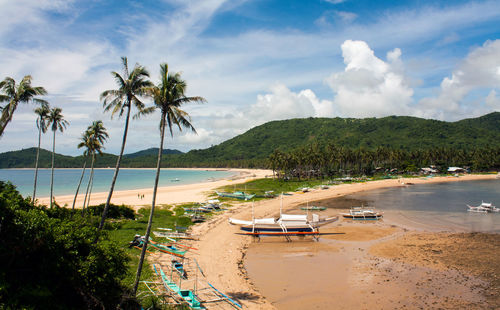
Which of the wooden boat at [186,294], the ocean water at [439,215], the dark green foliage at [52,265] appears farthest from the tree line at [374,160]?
the dark green foliage at [52,265]

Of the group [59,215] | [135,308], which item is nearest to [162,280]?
[135,308]

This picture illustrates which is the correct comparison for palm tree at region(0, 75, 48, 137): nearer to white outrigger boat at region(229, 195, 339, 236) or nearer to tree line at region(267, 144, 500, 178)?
white outrigger boat at region(229, 195, 339, 236)

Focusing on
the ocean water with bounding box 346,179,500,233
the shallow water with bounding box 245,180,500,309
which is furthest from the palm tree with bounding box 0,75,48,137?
the ocean water with bounding box 346,179,500,233

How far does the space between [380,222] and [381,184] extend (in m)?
60.0

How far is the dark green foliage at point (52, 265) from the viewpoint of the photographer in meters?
8.77

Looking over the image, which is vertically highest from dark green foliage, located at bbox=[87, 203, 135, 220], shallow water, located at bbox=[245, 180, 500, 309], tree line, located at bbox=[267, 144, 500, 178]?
tree line, located at bbox=[267, 144, 500, 178]

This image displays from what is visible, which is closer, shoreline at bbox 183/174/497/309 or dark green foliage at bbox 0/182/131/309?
dark green foliage at bbox 0/182/131/309

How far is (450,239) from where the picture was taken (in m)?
29.5

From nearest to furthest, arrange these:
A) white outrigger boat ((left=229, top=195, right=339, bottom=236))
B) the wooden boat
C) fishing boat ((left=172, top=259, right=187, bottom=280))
Result: the wooden boat
fishing boat ((left=172, top=259, right=187, bottom=280))
white outrigger boat ((left=229, top=195, right=339, bottom=236))

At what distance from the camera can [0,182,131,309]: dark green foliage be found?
28.8 ft

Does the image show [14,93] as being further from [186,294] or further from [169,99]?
[186,294]

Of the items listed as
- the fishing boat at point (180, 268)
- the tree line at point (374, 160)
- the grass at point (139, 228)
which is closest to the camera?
the fishing boat at point (180, 268)

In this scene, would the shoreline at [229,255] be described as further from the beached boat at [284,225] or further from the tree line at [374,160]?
the tree line at [374,160]

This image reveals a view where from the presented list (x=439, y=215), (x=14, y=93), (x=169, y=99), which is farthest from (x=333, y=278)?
(x=439, y=215)
